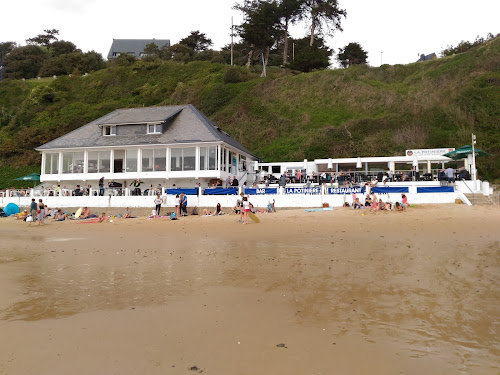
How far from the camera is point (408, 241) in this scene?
10461 mm

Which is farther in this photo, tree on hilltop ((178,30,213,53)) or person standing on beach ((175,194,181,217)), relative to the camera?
tree on hilltop ((178,30,213,53))

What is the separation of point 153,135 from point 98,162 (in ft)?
17.1

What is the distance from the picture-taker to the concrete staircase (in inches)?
712

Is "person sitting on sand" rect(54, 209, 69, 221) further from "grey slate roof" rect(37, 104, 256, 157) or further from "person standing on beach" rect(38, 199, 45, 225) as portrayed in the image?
"grey slate roof" rect(37, 104, 256, 157)

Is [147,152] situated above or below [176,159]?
above

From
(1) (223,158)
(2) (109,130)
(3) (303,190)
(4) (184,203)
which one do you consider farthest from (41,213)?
(3) (303,190)

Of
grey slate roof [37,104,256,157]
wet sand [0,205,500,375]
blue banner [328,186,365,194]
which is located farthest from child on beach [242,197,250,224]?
grey slate roof [37,104,256,157]

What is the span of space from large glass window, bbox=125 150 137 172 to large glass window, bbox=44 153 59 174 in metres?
6.63

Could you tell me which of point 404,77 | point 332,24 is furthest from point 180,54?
point 404,77

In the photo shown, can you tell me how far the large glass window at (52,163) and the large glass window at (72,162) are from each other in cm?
78

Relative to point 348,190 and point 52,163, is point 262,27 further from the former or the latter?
point 348,190

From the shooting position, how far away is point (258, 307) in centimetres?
546

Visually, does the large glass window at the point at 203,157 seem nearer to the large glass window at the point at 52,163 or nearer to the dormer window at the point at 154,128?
the dormer window at the point at 154,128

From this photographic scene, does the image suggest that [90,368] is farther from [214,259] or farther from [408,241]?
[408,241]
